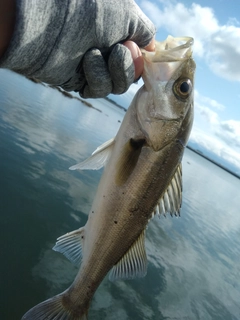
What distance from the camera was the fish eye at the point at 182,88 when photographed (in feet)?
9.47

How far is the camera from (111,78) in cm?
283

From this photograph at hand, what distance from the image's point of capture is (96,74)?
271 centimetres

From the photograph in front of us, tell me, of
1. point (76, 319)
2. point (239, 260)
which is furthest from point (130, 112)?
point (239, 260)

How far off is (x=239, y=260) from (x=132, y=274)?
17477 millimetres

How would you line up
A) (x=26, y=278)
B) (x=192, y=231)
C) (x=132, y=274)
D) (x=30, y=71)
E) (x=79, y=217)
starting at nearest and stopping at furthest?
(x=30, y=71)
(x=132, y=274)
(x=26, y=278)
(x=79, y=217)
(x=192, y=231)

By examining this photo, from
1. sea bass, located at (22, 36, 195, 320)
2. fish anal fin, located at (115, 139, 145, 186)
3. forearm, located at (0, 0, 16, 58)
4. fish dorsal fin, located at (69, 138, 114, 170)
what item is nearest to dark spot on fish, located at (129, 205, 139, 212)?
sea bass, located at (22, 36, 195, 320)

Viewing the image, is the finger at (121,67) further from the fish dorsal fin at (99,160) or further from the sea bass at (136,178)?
the fish dorsal fin at (99,160)

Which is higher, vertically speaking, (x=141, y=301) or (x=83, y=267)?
(x=83, y=267)

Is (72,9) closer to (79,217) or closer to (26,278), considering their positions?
(26,278)

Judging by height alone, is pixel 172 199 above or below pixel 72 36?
below

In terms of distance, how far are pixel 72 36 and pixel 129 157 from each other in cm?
137

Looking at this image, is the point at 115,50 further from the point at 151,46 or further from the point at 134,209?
the point at 134,209

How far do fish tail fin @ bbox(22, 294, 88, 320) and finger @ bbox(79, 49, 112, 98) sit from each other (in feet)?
8.55

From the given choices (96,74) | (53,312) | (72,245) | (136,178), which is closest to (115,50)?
(96,74)
